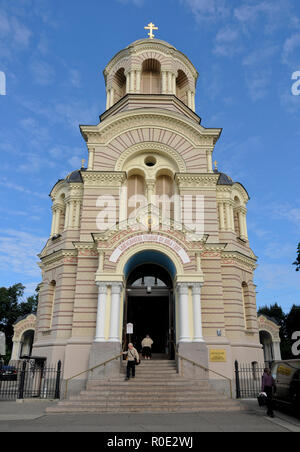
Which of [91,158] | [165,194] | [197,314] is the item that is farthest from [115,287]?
[91,158]

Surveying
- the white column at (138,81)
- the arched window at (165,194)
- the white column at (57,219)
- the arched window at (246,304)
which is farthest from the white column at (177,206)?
the white column at (138,81)

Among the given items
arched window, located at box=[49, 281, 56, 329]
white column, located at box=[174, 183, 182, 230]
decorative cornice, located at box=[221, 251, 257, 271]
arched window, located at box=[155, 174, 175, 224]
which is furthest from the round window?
arched window, located at box=[49, 281, 56, 329]

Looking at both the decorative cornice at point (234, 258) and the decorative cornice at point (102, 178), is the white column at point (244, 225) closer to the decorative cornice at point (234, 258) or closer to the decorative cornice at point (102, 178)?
the decorative cornice at point (234, 258)

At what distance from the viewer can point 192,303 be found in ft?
57.5

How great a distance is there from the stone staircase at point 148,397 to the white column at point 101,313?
219 cm

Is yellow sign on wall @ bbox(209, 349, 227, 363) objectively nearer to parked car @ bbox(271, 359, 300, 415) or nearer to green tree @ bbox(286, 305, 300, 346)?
parked car @ bbox(271, 359, 300, 415)

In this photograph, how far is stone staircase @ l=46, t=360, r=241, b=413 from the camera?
13078mm

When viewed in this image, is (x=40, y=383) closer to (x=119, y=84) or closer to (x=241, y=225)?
(x=241, y=225)

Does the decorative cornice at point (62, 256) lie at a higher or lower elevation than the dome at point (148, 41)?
lower

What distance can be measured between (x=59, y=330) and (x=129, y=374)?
6.17 meters

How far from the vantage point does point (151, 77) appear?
28.4m

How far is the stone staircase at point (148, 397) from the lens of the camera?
13.1 metres

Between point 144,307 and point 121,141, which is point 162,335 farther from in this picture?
point 121,141
